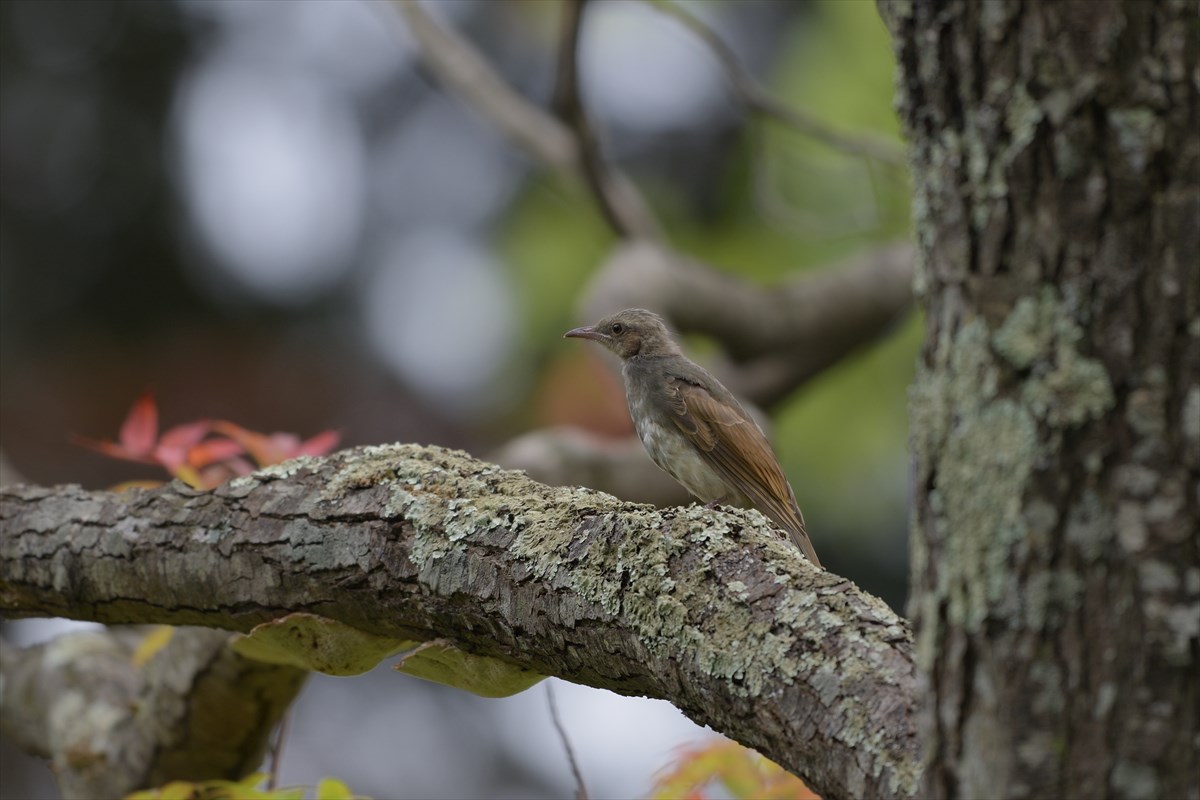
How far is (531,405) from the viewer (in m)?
7.55

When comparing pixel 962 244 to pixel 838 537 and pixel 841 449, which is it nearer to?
pixel 841 449

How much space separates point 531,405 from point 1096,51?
20.9 ft

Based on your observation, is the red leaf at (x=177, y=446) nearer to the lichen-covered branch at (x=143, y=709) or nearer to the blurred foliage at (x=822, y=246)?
the lichen-covered branch at (x=143, y=709)

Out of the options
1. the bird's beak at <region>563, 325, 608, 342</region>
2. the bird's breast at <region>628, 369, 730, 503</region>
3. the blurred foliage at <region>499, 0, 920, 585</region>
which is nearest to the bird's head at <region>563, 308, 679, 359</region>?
the bird's beak at <region>563, 325, 608, 342</region>

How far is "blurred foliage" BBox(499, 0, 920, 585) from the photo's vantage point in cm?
669

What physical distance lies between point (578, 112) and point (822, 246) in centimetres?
186

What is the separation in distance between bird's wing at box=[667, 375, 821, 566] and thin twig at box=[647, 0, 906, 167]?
1.93 m

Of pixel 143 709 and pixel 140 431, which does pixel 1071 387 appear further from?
pixel 143 709

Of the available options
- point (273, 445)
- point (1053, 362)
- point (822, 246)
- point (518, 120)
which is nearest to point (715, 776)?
point (273, 445)

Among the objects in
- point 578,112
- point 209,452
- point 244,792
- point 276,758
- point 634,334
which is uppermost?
point 578,112

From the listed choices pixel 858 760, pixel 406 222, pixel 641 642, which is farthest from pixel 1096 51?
pixel 406 222

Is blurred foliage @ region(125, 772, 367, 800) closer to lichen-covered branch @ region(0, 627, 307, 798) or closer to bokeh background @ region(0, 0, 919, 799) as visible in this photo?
lichen-covered branch @ region(0, 627, 307, 798)

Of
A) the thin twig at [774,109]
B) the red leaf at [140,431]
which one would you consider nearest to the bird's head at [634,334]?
the thin twig at [774,109]

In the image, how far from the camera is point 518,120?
6.29 m
